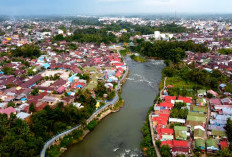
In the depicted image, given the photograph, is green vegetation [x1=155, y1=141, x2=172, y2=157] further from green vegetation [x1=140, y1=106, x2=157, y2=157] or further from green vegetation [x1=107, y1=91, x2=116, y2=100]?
green vegetation [x1=107, y1=91, x2=116, y2=100]

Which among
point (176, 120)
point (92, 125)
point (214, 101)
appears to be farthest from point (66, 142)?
point (214, 101)

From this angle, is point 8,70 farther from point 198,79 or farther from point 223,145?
point 223,145

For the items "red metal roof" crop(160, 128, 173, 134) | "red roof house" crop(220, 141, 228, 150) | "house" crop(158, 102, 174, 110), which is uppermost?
"house" crop(158, 102, 174, 110)

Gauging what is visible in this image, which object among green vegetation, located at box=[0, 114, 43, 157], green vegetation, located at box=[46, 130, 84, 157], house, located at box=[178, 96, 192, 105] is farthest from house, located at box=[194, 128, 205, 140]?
green vegetation, located at box=[0, 114, 43, 157]

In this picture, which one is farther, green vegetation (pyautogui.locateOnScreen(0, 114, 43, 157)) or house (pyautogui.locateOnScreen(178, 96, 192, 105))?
house (pyautogui.locateOnScreen(178, 96, 192, 105))

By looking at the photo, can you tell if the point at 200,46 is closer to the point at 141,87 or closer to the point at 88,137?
the point at 141,87

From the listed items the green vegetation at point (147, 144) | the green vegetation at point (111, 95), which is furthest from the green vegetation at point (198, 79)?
the green vegetation at point (147, 144)

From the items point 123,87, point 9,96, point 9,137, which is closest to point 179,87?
point 123,87
